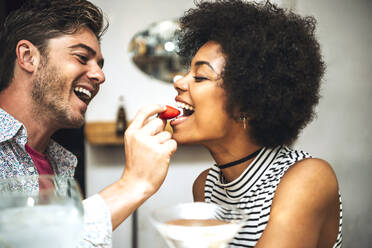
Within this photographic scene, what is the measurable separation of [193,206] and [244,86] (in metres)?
0.65

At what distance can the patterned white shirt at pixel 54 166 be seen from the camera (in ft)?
2.42

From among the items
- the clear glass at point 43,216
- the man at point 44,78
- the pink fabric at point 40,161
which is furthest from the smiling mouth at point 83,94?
the clear glass at point 43,216

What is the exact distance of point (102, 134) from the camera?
10.2 feet

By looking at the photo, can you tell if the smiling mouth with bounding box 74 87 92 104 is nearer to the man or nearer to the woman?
the man

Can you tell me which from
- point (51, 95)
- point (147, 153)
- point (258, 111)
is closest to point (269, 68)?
point (258, 111)

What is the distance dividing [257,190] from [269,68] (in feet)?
1.66

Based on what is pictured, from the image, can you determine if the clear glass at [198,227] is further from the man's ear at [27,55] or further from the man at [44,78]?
the man's ear at [27,55]

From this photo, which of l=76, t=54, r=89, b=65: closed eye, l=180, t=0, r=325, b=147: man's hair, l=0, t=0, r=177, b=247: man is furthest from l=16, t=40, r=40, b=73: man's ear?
l=180, t=0, r=325, b=147: man's hair

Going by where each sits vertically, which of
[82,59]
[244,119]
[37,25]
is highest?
[37,25]

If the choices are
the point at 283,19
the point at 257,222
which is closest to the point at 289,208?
the point at 257,222

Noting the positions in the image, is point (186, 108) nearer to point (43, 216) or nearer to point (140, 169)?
point (140, 169)

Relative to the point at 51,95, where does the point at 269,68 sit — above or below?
above

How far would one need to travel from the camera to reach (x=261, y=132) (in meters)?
1.41

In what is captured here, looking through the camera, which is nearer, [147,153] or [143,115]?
[147,153]
